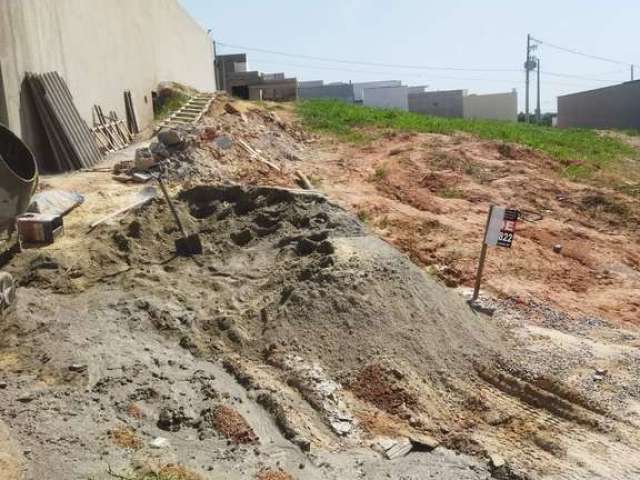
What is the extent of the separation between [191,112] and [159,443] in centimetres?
1311

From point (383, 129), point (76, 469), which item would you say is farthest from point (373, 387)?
point (383, 129)

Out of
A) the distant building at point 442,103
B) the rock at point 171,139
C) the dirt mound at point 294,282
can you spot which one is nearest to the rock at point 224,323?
the dirt mound at point 294,282

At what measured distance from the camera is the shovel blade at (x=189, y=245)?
7.57 meters

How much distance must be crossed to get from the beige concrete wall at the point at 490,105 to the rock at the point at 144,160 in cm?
3252

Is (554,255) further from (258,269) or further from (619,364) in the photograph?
(258,269)

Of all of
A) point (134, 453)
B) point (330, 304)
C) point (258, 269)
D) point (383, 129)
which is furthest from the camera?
point (383, 129)

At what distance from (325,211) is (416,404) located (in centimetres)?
313

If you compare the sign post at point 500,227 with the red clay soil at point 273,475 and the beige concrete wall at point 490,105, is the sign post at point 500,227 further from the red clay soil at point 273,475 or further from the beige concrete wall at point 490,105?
the beige concrete wall at point 490,105

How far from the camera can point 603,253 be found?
11.0m

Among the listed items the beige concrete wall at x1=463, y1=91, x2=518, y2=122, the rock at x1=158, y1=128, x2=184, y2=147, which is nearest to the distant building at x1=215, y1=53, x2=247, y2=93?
the beige concrete wall at x1=463, y1=91, x2=518, y2=122

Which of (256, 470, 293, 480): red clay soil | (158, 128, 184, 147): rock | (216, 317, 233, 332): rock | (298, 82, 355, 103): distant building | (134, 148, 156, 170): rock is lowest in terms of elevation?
(256, 470, 293, 480): red clay soil

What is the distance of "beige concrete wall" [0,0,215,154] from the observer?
9.55 meters

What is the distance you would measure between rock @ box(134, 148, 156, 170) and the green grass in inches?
332

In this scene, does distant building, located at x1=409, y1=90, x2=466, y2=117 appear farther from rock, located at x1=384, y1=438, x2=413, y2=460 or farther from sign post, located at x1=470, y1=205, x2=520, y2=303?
rock, located at x1=384, y1=438, x2=413, y2=460
